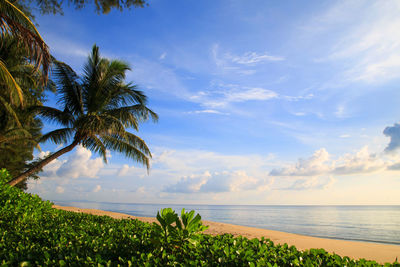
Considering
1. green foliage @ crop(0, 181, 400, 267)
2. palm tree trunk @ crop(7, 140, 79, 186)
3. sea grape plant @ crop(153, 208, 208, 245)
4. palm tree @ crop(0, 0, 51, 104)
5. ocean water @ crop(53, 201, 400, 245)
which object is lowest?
ocean water @ crop(53, 201, 400, 245)

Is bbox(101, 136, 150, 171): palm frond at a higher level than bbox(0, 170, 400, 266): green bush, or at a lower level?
higher

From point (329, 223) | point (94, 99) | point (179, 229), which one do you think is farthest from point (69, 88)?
point (329, 223)

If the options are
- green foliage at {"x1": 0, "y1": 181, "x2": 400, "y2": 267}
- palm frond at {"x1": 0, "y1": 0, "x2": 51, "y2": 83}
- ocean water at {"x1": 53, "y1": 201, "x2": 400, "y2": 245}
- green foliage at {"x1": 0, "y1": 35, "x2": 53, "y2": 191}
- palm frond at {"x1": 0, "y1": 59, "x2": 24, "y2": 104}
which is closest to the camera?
green foliage at {"x1": 0, "y1": 181, "x2": 400, "y2": 267}

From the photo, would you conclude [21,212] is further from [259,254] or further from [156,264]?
[259,254]

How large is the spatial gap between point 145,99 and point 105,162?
4.00 meters

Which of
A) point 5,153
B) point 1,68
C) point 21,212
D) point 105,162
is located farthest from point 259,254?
point 5,153

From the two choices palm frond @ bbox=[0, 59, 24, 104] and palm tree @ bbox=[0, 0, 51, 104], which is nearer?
palm tree @ bbox=[0, 0, 51, 104]

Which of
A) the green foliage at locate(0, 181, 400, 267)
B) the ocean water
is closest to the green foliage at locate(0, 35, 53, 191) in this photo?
the green foliage at locate(0, 181, 400, 267)

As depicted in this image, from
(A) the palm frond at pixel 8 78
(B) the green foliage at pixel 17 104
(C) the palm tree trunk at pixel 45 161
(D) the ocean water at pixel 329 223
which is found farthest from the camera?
(D) the ocean water at pixel 329 223

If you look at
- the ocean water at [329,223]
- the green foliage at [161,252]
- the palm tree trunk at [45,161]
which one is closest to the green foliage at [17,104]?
the palm tree trunk at [45,161]

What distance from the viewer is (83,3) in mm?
6902

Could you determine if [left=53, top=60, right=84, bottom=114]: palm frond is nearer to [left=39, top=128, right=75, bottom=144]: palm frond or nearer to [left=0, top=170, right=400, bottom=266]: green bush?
[left=39, top=128, right=75, bottom=144]: palm frond

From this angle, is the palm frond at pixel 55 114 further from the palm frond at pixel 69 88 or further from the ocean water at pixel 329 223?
the ocean water at pixel 329 223

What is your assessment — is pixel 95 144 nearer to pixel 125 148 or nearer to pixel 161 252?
pixel 125 148
